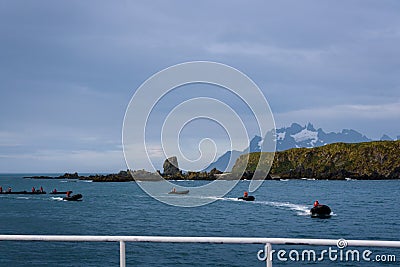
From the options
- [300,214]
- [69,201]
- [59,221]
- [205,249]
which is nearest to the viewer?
[205,249]

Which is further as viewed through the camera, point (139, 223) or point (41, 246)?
point (139, 223)

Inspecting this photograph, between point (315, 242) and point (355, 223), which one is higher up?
point (315, 242)

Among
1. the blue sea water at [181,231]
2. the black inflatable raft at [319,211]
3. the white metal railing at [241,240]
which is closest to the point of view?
the white metal railing at [241,240]

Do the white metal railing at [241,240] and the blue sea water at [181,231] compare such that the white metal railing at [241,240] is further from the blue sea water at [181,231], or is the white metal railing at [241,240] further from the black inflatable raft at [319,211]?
the black inflatable raft at [319,211]

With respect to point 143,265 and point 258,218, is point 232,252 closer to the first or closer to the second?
point 143,265

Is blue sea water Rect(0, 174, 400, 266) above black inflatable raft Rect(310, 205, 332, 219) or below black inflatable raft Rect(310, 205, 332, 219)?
below

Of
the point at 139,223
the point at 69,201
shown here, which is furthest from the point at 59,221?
the point at 69,201

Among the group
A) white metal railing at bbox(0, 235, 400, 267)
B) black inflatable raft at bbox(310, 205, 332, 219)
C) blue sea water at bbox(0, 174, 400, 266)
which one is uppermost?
white metal railing at bbox(0, 235, 400, 267)

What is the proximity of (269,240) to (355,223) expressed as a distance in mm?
60266

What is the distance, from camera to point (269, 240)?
4.63 meters

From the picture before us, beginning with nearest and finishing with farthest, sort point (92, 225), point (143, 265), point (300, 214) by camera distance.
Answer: point (143, 265) < point (92, 225) < point (300, 214)

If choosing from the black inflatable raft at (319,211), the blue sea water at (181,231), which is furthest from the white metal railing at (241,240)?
the black inflatable raft at (319,211)

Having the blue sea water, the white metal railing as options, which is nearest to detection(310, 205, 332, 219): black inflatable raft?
the blue sea water

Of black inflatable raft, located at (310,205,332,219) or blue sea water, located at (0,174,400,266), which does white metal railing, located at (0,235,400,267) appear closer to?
blue sea water, located at (0,174,400,266)
